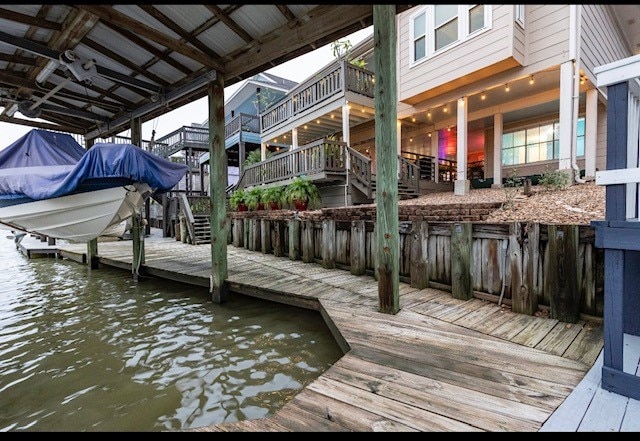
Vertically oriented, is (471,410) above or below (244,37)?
below

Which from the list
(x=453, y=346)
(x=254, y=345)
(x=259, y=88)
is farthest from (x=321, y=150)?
(x=259, y=88)

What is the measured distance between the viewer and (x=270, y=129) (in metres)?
15.9

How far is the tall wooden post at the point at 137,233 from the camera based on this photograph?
21.2 ft

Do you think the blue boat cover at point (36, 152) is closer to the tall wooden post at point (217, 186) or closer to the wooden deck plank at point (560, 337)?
the tall wooden post at point (217, 186)

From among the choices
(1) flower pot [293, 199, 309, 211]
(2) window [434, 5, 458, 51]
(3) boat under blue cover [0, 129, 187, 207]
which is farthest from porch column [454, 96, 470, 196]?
(3) boat under blue cover [0, 129, 187, 207]

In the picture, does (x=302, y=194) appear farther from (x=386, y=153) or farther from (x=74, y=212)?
(x=386, y=153)

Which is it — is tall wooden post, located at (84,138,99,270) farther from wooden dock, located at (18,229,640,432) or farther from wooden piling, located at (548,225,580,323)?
wooden piling, located at (548,225,580,323)

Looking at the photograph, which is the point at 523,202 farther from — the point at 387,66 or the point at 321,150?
the point at 321,150

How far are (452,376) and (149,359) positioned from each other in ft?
9.67

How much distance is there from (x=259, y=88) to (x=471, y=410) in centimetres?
2223

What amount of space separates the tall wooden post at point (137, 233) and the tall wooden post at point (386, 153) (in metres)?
5.11

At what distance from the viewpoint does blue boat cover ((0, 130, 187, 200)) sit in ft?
15.3

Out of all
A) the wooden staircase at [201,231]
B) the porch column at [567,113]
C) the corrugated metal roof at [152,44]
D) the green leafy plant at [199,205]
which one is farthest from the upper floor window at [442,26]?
the green leafy plant at [199,205]

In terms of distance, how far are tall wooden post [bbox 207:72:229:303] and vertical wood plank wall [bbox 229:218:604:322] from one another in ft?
7.11
